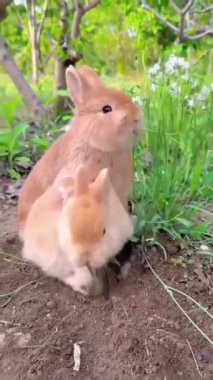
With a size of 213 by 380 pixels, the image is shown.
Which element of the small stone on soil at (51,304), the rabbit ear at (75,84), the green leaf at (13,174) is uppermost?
the rabbit ear at (75,84)

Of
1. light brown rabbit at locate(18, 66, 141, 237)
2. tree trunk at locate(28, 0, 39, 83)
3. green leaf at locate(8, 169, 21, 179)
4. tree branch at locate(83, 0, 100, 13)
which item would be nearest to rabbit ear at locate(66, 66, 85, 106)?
light brown rabbit at locate(18, 66, 141, 237)

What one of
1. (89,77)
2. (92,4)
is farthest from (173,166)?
(92,4)

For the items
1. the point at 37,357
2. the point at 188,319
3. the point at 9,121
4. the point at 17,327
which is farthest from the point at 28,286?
the point at 9,121

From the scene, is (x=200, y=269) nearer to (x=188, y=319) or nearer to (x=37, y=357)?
(x=188, y=319)

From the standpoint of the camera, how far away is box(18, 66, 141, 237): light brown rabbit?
5.01 feet

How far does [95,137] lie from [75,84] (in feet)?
0.49

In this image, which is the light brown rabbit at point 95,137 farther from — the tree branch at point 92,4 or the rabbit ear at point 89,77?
the tree branch at point 92,4

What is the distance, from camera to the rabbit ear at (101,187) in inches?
55.6

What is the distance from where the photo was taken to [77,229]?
53.3 inches

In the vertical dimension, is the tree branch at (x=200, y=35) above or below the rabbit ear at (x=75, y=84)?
below

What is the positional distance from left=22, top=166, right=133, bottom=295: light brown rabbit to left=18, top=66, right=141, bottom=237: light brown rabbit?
0.10 metres

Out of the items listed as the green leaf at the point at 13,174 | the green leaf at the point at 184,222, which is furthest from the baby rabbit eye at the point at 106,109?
the green leaf at the point at 13,174

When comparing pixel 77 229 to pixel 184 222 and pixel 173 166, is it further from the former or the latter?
pixel 173 166

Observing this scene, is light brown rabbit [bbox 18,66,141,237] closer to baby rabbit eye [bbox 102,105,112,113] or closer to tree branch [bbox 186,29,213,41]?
baby rabbit eye [bbox 102,105,112,113]
